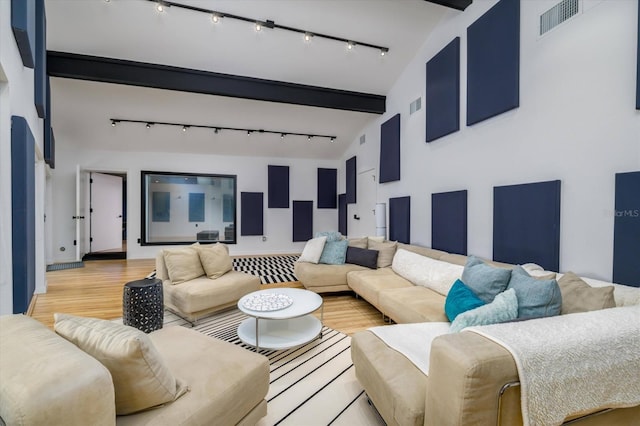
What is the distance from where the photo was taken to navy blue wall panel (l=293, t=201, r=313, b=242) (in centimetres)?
763

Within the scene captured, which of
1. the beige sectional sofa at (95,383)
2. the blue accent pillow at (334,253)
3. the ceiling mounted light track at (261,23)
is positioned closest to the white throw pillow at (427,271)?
the blue accent pillow at (334,253)

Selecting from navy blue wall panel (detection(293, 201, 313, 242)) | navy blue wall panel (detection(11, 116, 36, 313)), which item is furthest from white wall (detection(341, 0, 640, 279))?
navy blue wall panel (detection(293, 201, 313, 242))

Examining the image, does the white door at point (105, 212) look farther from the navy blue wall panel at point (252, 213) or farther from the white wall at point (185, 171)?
the navy blue wall panel at point (252, 213)

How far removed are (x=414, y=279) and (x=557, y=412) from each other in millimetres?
2136

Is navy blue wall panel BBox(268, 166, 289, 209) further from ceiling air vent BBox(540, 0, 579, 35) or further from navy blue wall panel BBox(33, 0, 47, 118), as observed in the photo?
ceiling air vent BBox(540, 0, 579, 35)

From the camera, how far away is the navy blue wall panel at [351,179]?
22.3 ft

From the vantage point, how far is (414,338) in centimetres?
182

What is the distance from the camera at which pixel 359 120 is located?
621 centimetres

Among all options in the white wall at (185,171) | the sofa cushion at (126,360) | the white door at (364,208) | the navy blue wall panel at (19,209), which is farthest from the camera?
the white wall at (185,171)

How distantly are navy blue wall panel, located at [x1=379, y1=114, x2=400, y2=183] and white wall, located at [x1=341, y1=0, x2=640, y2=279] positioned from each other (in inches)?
56.1

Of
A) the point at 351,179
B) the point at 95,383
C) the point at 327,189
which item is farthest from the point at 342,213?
the point at 95,383

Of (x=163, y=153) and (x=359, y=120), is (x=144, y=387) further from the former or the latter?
(x=163, y=153)

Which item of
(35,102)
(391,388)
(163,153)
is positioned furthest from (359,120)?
(391,388)

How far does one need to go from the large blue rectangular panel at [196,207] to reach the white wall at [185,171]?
717mm
